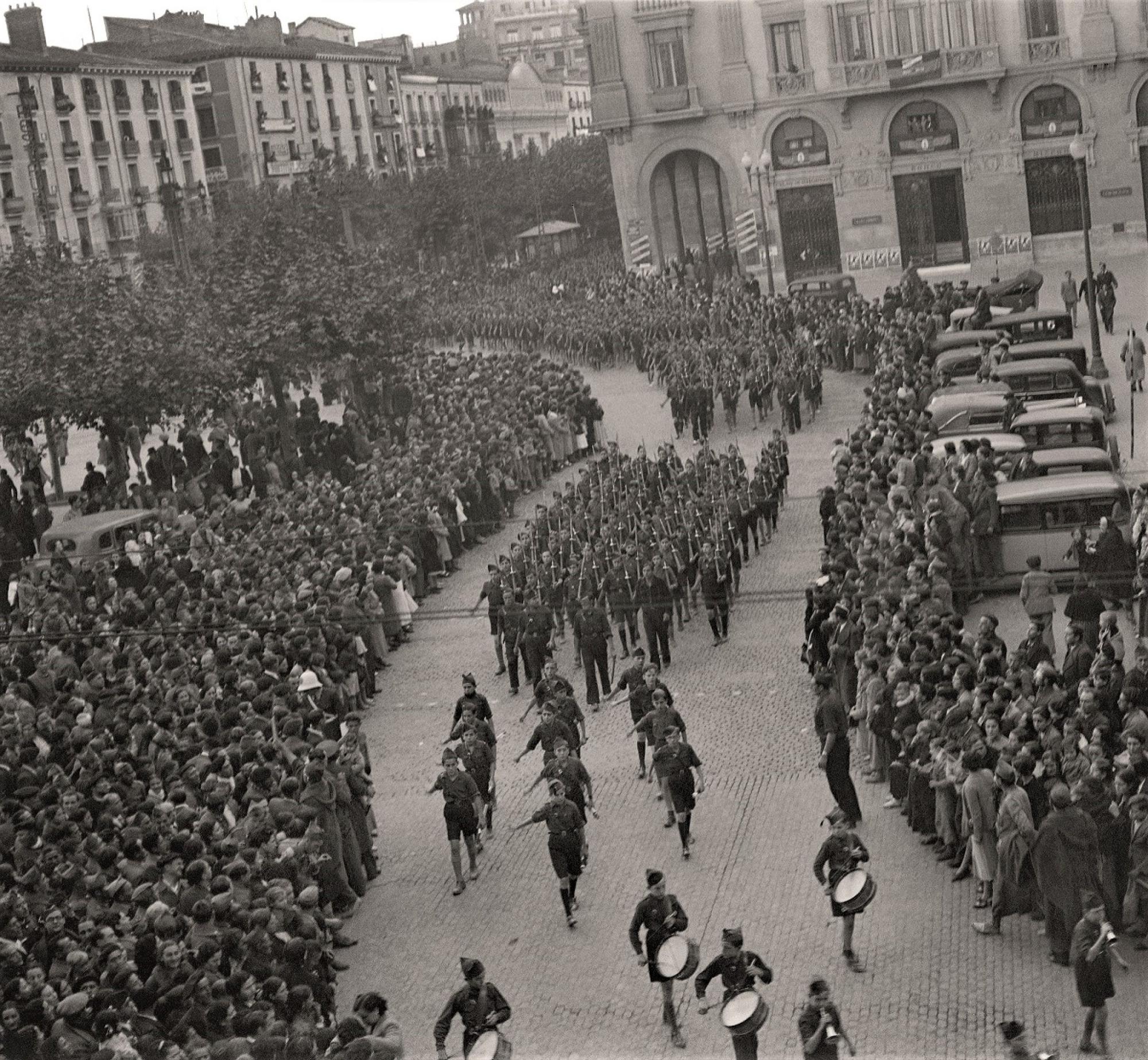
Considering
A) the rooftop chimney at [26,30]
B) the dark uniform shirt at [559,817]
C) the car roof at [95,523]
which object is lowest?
the dark uniform shirt at [559,817]

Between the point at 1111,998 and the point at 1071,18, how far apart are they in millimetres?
47830

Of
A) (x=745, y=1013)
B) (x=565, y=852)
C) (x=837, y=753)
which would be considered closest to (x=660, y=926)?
(x=745, y=1013)

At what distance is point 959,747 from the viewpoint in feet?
50.6

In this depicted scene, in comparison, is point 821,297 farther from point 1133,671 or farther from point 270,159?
point 1133,671

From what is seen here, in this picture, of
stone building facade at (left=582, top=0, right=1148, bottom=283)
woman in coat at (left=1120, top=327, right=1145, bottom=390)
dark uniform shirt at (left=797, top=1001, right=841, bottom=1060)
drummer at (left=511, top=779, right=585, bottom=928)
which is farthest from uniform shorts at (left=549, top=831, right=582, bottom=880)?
stone building facade at (left=582, top=0, right=1148, bottom=283)

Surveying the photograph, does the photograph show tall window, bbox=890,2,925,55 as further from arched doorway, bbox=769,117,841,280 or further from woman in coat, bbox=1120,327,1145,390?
woman in coat, bbox=1120,327,1145,390

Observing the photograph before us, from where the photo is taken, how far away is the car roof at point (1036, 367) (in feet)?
101

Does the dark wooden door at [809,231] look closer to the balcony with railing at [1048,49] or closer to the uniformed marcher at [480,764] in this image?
the balcony with railing at [1048,49]

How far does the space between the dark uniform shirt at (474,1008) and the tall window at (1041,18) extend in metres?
49.2

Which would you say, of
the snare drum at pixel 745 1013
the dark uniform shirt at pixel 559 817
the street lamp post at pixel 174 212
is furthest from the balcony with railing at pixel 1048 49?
the snare drum at pixel 745 1013

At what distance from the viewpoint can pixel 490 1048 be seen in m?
11.8

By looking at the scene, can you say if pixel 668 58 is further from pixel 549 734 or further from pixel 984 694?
pixel 984 694

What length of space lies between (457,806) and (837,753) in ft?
11.8

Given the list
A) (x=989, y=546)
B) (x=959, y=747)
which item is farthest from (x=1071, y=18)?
(x=959, y=747)
